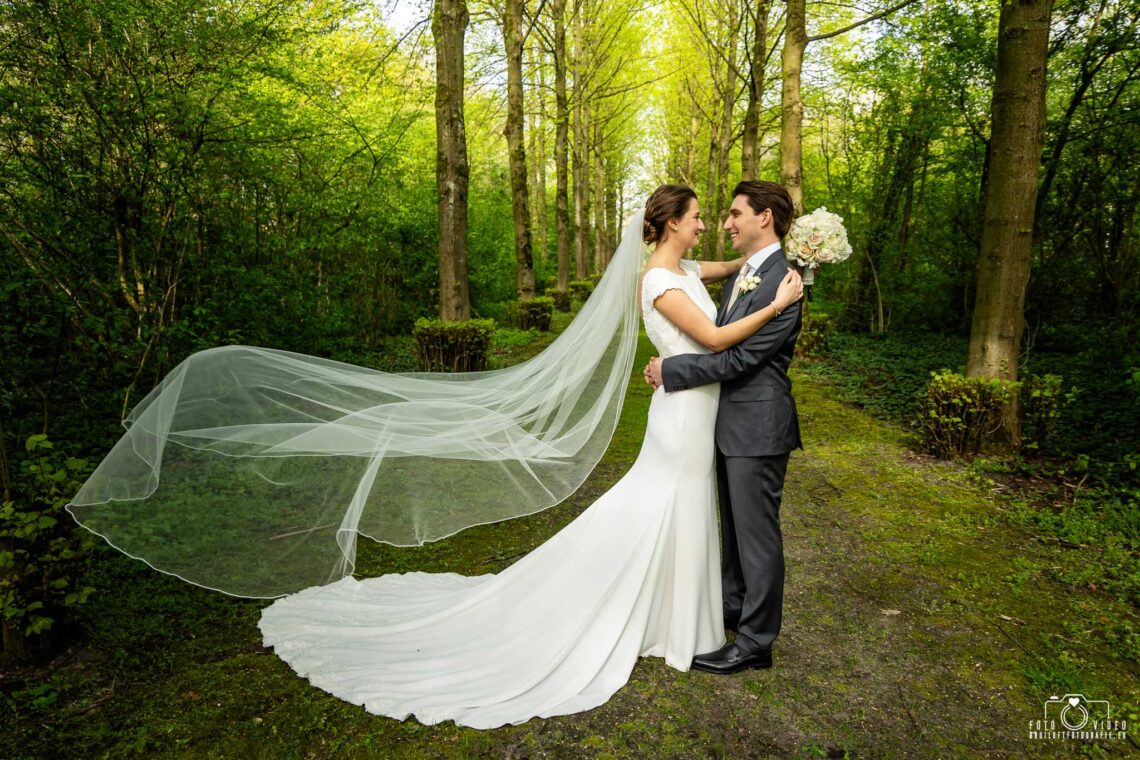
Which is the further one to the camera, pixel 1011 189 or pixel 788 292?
pixel 1011 189

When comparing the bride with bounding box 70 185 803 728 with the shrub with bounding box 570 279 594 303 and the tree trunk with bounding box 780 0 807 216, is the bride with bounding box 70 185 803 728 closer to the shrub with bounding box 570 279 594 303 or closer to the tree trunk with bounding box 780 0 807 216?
the tree trunk with bounding box 780 0 807 216

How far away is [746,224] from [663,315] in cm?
56

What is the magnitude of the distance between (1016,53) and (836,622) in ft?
18.3

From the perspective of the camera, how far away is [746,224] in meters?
2.89

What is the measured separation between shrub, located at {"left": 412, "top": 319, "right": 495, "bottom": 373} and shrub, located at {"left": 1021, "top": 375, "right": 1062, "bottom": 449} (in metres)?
6.37

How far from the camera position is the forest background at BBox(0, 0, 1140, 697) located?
164 inches

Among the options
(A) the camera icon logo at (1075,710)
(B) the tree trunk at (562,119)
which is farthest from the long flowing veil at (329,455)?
(B) the tree trunk at (562,119)

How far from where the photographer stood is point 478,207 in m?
15.1

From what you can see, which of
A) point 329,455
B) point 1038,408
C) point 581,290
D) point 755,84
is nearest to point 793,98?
point 755,84

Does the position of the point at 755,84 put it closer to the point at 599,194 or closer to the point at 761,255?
the point at 761,255

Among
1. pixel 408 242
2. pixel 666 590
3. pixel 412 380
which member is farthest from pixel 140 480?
pixel 408 242

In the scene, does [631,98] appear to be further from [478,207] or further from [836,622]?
[836,622]

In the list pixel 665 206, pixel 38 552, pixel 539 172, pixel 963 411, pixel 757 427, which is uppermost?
pixel 539 172

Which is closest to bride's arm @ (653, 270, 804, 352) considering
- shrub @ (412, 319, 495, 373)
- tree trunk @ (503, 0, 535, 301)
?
shrub @ (412, 319, 495, 373)
